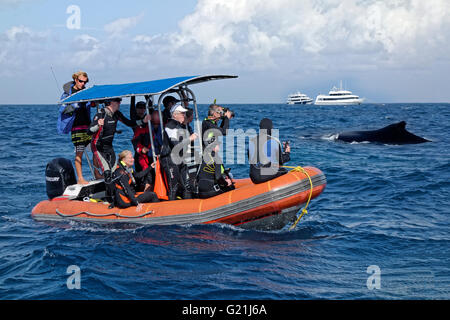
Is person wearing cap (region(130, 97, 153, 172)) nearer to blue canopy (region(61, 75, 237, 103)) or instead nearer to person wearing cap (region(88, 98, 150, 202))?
person wearing cap (region(88, 98, 150, 202))

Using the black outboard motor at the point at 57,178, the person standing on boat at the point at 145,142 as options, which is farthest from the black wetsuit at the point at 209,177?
the black outboard motor at the point at 57,178

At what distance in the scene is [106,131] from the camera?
9961 mm

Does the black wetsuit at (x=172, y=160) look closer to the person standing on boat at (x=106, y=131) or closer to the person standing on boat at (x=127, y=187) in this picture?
the person standing on boat at (x=127, y=187)

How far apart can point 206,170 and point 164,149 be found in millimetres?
984

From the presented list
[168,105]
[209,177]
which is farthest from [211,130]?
[168,105]

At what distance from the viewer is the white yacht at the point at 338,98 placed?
13588 cm

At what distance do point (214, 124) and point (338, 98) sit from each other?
435ft

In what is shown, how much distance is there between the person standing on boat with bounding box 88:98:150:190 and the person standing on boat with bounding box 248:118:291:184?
7.89 feet

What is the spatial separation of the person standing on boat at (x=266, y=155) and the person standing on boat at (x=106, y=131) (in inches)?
94.7

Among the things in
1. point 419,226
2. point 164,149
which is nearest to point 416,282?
point 419,226

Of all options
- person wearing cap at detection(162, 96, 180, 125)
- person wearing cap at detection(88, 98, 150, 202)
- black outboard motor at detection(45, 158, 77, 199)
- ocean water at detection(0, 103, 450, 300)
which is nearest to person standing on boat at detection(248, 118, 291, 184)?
ocean water at detection(0, 103, 450, 300)

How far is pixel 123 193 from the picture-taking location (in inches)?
378

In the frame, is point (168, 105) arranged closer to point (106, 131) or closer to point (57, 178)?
point (106, 131)

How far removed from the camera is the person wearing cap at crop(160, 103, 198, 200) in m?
9.12
